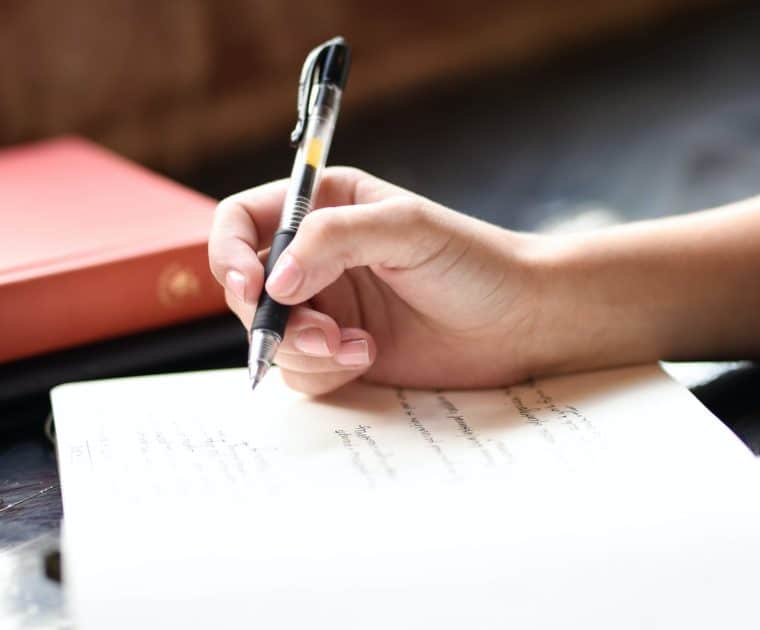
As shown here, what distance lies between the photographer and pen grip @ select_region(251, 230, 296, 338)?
0.68m

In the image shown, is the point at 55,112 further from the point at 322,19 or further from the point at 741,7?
the point at 741,7

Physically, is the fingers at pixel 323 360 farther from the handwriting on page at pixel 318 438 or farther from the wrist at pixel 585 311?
the wrist at pixel 585 311

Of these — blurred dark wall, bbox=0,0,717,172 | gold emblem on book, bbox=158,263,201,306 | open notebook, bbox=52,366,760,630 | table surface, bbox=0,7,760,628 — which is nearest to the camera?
open notebook, bbox=52,366,760,630

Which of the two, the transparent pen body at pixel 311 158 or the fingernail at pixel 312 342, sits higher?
the transparent pen body at pixel 311 158

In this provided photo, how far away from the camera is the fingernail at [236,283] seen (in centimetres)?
70

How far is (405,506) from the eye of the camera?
590 millimetres

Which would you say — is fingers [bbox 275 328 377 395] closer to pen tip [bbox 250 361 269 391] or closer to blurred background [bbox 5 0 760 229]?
pen tip [bbox 250 361 269 391]

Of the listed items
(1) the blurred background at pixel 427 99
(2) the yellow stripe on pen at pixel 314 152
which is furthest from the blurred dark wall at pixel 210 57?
(2) the yellow stripe on pen at pixel 314 152

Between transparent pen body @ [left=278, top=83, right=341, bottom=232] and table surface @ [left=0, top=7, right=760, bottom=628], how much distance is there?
0.21 m

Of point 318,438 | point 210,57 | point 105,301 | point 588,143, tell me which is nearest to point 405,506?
point 318,438

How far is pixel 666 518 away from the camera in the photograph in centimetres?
57

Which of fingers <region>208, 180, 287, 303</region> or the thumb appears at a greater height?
the thumb

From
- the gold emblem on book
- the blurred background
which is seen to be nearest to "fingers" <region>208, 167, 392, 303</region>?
the gold emblem on book

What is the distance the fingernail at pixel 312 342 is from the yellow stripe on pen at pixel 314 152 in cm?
12
